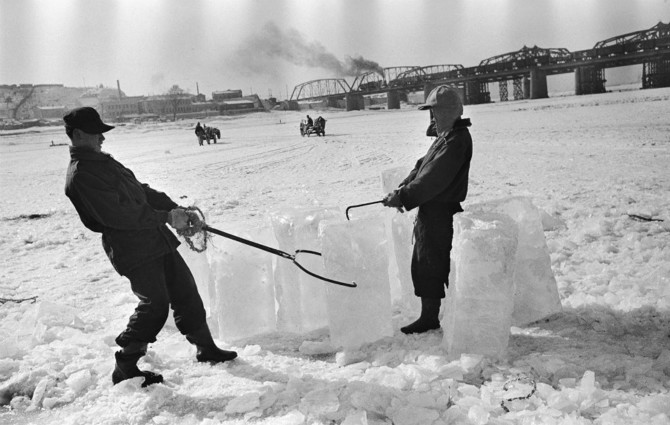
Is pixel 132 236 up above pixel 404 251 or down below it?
above

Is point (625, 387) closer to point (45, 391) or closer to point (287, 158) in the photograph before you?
point (45, 391)

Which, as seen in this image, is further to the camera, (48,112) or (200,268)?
(48,112)

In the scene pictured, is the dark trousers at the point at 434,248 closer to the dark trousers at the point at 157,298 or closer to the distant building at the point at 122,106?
the dark trousers at the point at 157,298

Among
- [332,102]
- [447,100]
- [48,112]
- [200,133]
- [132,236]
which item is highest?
[48,112]

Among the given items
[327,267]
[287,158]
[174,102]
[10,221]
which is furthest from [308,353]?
[174,102]

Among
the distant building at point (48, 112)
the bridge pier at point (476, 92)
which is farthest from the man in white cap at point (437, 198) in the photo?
the distant building at point (48, 112)

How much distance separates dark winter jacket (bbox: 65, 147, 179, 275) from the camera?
2828 mm

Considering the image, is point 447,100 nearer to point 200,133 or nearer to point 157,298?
point 157,298

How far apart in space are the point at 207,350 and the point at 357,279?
1.04 metres

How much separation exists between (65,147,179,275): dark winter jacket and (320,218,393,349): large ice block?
3.30 ft

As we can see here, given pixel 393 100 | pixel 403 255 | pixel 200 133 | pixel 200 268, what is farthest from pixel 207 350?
pixel 393 100

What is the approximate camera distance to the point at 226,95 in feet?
324

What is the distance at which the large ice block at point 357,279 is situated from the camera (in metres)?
3.25

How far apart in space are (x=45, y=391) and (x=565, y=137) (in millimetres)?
16213
